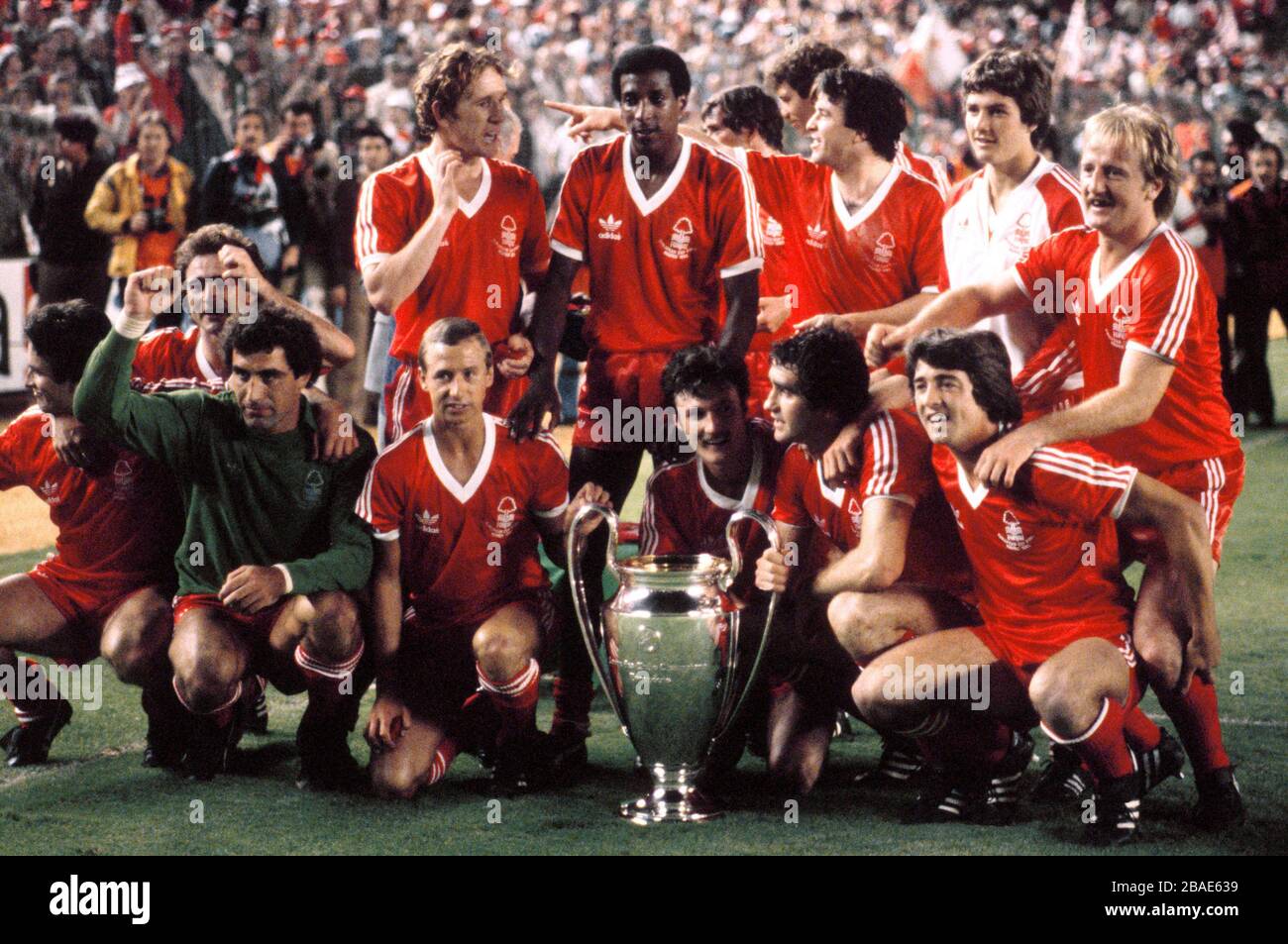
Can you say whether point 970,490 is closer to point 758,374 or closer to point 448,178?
point 448,178

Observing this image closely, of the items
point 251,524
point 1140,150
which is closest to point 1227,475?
point 1140,150

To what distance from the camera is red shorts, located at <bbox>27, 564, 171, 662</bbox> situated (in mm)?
4844

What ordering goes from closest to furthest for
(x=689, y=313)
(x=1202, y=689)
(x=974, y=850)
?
1. (x=974, y=850)
2. (x=1202, y=689)
3. (x=689, y=313)

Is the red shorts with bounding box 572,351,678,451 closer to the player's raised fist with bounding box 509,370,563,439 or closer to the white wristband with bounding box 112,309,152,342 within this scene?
the player's raised fist with bounding box 509,370,563,439

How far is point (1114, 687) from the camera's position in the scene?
13.0 ft

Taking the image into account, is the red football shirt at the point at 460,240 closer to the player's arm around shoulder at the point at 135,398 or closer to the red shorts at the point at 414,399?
the red shorts at the point at 414,399

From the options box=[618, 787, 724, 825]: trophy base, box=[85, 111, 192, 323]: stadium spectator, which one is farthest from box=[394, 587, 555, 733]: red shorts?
box=[85, 111, 192, 323]: stadium spectator

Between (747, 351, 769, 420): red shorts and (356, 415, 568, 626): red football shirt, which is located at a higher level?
(747, 351, 769, 420): red shorts

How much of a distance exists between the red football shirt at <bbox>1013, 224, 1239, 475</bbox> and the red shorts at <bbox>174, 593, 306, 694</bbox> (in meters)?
2.28

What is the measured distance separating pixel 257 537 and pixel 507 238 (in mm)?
1288

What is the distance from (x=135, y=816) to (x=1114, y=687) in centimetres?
248

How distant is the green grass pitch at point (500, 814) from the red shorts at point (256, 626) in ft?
0.98

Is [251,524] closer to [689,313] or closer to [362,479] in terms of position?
[362,479]

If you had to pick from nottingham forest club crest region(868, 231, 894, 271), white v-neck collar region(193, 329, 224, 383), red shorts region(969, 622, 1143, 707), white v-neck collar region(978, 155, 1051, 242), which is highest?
white v-neck collar region(978, 155, 1051, 242)
